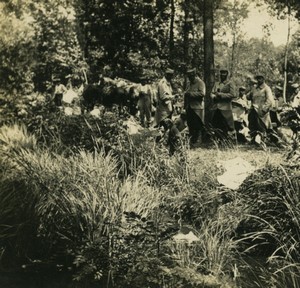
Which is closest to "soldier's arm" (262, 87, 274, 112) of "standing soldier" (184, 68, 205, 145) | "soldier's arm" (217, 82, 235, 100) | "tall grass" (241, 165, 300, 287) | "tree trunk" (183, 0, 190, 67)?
"soldier's arm" (217, 82, 235, 100)

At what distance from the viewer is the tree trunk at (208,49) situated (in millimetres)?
14008

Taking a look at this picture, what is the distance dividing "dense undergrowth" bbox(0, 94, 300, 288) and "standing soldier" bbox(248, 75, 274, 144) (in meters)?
5.97

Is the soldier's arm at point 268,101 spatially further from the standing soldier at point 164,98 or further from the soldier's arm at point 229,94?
the standing soldier at point 164,98

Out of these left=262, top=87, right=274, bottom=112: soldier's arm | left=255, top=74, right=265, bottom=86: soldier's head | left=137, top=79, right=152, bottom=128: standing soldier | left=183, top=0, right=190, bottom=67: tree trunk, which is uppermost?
left=183, top=0, right=190, bottom=67: tree trunk

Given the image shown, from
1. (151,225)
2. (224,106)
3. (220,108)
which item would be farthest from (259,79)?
(151,225)

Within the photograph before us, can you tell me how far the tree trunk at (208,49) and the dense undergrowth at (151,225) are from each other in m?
7.30

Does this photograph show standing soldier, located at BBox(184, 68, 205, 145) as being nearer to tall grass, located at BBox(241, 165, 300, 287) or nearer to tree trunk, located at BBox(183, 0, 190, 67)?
tall grass, located at BBox(241, 165, 300, 287)

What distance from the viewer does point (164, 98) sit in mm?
13141

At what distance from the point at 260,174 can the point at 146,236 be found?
1.94m

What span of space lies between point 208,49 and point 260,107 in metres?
2.22

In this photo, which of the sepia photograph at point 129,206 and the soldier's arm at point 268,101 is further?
the soldier's arm at point 268,101

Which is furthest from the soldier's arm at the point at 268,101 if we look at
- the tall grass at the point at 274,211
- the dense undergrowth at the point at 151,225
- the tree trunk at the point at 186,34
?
the tree trunk at the point at 186,34

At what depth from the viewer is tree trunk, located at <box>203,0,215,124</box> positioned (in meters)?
14.0

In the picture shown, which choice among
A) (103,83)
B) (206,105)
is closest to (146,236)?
(206,105)
